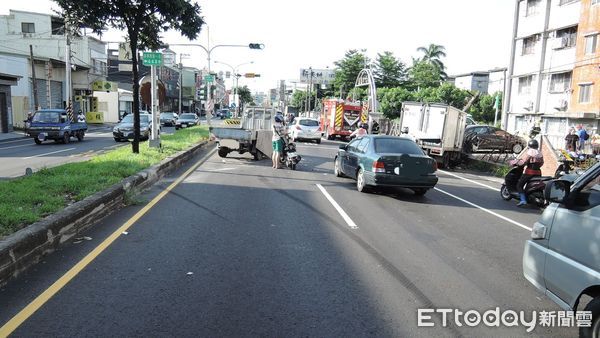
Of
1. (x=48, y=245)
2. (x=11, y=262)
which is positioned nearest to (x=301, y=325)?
(x=11, y=262)

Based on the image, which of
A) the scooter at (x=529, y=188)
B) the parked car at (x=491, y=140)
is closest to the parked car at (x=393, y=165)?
the scooter at (x=529, y=188)

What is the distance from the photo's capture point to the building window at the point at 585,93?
95.3ft

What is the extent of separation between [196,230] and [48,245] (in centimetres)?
209

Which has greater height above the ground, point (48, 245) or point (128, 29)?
point (128, 29)

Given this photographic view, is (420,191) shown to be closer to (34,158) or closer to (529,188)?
(529,188)

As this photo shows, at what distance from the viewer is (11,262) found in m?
5.03

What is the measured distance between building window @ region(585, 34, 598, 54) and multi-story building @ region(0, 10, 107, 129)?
3890 cm

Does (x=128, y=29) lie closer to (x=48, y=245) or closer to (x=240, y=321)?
(x=48, y=245)

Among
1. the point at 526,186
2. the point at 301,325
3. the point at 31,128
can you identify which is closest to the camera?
the point at 301,325

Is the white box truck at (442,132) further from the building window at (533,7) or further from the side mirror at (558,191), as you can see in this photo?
the building window at (533,7)

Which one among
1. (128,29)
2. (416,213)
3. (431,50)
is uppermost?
(431,50)

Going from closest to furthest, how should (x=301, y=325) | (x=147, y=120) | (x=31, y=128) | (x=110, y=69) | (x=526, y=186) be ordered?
1. (x=301, y=325)
2. (x=526, y=186)
3. (x=31, y=128)
4. (x=147, y=120)
5. (x=110, y=69)

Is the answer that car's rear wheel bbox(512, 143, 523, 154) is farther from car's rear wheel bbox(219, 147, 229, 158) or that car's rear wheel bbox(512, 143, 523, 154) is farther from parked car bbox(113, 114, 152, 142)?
parked car bbox(113, 114, 152, 142)

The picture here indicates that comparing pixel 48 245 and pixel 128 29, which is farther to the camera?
pixel 128 29
